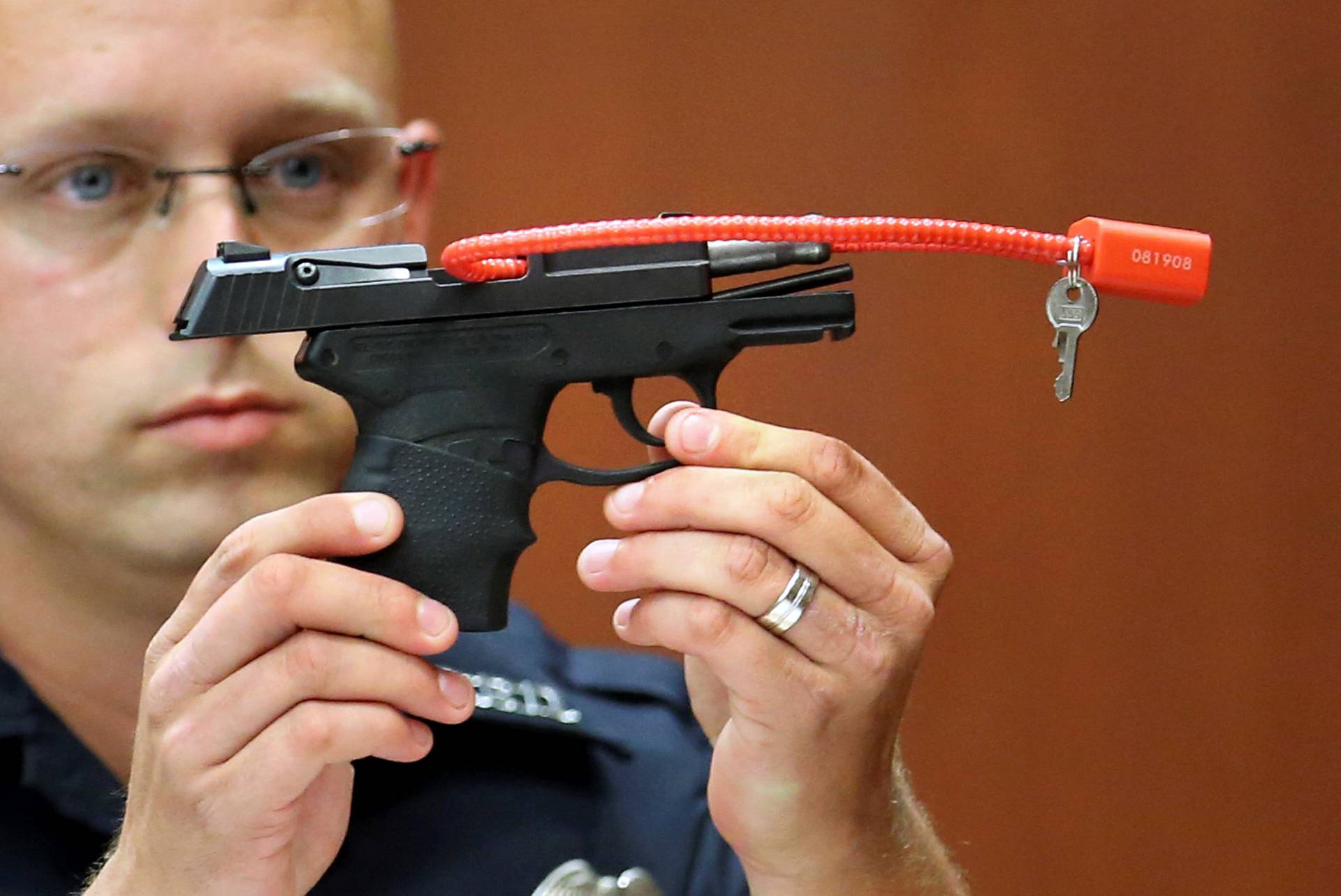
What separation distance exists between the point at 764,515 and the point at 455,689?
0.21 metres

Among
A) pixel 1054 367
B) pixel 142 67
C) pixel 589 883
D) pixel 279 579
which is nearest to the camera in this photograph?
pixel 279 579

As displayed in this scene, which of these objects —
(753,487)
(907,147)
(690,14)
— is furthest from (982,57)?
(753,487)

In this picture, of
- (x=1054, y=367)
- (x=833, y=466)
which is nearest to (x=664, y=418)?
(x=833, y=466)

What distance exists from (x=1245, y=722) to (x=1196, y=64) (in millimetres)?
715

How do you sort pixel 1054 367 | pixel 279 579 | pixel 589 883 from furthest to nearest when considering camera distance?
pixel 1054 367 → pixel 589 883 → pixel 279 579

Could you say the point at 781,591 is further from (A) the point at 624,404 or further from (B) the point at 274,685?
(B) the point at 274,685

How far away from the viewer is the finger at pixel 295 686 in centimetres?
75

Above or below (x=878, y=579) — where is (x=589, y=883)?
below

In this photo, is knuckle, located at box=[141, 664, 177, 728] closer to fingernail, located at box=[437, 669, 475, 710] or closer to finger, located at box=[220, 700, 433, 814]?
finger, located at box=[220, 700, 433, 814]

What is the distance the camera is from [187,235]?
962 millimetres

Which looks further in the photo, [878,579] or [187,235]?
[187,235]

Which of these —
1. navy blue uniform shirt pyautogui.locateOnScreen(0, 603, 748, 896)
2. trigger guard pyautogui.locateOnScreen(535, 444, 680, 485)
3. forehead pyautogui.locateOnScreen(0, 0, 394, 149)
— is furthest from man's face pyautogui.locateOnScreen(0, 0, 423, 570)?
trigger guard pyautogui.locateOnScreen(535, 444, 680, 485)

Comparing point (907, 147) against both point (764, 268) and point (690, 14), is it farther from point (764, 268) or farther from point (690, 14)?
point (764, 268)

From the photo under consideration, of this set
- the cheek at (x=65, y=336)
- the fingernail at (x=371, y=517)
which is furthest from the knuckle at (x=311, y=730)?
the cheek at (x=65, y=336)
